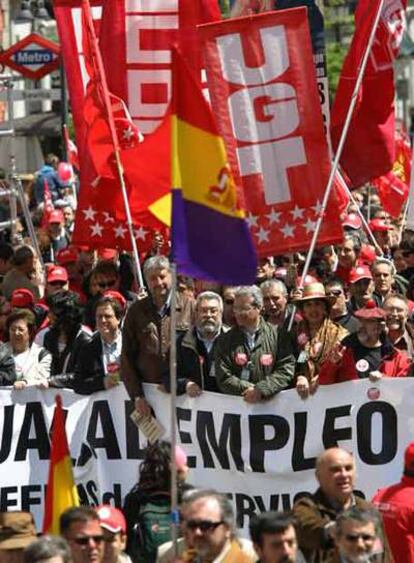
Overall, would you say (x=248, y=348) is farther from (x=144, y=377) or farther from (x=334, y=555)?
(x=334, y=555)

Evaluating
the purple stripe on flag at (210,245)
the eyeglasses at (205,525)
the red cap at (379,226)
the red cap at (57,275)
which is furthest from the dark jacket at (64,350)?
the red cap at (379,226)

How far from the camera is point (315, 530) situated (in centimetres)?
998

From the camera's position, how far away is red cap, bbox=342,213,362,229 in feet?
66.2

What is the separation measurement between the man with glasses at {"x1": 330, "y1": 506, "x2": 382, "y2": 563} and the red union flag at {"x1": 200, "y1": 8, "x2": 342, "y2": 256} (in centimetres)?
515

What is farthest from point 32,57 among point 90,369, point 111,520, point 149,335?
point 111,520

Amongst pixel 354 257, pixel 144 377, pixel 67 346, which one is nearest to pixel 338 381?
pixel 144 377

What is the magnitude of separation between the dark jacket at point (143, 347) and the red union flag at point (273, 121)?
145cm

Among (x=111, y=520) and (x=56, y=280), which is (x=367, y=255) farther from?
(x=111, y=520)

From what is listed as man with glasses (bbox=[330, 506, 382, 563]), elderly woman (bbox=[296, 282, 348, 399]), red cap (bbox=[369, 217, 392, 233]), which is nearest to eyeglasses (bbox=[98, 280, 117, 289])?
elderly woman (bbox=[296, 282, 348, 399])

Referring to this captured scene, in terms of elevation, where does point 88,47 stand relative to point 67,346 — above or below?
above

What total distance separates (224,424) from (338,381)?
0.71m

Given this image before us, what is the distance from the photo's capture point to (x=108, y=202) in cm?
1603

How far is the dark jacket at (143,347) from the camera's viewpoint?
13.1 metres

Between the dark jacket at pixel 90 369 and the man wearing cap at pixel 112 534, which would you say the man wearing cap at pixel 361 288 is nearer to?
the dark jacket at pixel 90 369
